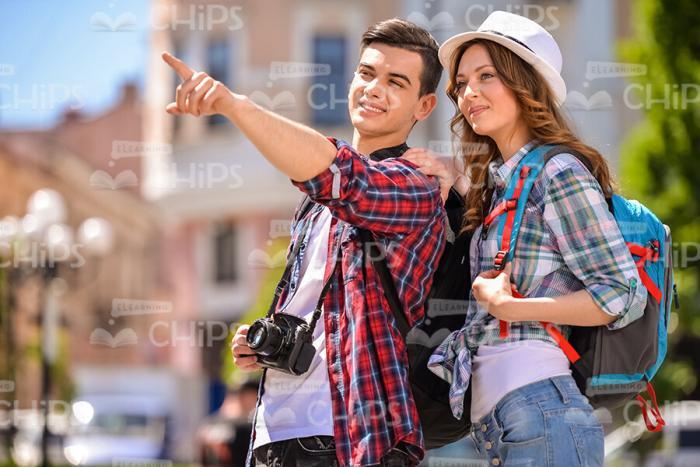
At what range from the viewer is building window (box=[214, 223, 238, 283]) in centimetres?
2383

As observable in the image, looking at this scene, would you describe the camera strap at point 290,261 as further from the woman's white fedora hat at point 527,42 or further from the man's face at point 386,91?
the woman's white fedora hat at point 527,42

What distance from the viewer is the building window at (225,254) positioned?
2383cm

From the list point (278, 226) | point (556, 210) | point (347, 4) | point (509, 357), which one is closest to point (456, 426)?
point (509, 357)

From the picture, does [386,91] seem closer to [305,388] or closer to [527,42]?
[527,42]

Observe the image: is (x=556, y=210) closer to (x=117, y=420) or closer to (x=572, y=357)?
(x=572, y=357)

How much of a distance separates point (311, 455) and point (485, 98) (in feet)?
3.38

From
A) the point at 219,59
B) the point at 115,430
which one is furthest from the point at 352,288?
the point at 219,59

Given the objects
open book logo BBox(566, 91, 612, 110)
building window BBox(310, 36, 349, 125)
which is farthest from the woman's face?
building window BBox(310, 36, 349, 125)

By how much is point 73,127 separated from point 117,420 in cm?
1358

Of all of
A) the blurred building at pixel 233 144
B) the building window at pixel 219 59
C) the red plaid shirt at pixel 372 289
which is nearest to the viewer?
the red plaid shirt at pixel 372 289

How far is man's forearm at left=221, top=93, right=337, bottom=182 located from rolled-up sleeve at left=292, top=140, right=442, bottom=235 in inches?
1.3

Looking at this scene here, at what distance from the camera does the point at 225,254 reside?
79.0ft

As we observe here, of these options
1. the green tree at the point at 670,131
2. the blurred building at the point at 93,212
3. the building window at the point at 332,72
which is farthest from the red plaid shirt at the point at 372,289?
the blurred building at the point at 93,212

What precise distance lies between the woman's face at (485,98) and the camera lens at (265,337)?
2.48 ft
